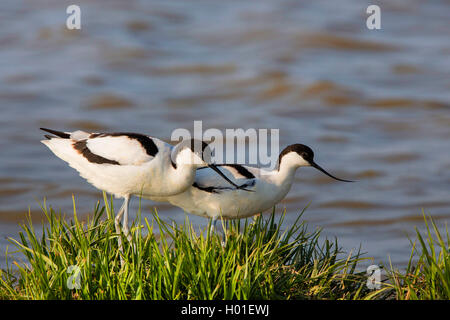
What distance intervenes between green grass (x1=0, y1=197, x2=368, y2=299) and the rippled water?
374 cm

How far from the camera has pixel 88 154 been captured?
768 centimetres

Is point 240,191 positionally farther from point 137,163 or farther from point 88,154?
point 88,154

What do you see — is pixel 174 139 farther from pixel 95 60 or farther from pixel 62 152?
pixel 62 152

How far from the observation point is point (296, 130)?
15.3m

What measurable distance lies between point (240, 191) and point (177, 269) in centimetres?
173

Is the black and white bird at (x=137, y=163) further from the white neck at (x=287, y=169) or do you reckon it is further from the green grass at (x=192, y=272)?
the green grass at (x=192, y=272)

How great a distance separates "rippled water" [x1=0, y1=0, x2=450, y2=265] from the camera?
12.8 metres

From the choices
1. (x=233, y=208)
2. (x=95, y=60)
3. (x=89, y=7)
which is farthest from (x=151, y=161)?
(x=89, y=7)

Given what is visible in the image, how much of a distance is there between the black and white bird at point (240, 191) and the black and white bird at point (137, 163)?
0.41 feet

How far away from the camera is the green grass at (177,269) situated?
6043mm

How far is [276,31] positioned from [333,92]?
3814mm

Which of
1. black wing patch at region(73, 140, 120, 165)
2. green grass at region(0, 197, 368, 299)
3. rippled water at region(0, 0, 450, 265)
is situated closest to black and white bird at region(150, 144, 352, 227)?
black wing patch at region(73, 140, 120, 165)

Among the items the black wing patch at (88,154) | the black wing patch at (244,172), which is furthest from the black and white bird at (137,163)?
the black wing patch at (244,172)

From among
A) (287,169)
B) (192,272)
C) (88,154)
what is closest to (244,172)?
(287,169)
